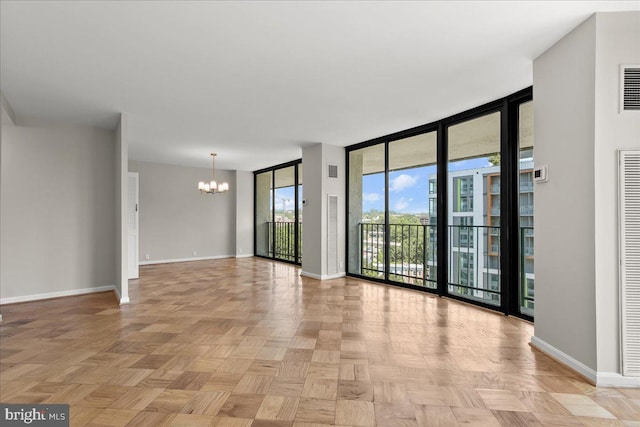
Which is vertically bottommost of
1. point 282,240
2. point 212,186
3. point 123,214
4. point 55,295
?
point 55,295

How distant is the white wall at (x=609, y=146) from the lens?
2.24 meters

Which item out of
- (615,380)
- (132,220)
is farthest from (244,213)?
(615,380)

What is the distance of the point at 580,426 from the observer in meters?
1.80

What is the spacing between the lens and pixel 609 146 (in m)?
2.27

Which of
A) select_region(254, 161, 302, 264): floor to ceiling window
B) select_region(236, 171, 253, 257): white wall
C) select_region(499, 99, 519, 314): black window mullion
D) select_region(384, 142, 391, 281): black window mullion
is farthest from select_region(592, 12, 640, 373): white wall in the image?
select_region(236, 171, 253, 257): white wall

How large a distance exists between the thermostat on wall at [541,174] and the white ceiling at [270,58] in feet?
3.28

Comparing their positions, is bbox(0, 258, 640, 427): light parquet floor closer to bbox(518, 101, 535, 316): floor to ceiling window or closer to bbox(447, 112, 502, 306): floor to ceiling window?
bbox(518, 101, 535, 316): floor to ceiling window

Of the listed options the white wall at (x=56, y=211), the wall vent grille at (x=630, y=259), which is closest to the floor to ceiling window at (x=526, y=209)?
the wall vent grille at (x=630, y=259)

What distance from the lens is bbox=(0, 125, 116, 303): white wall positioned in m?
4.53

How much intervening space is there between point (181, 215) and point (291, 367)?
7.18 metres

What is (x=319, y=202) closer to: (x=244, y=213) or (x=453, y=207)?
(x=453, y=207)

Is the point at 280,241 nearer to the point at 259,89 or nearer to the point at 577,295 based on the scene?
the point at 259,89

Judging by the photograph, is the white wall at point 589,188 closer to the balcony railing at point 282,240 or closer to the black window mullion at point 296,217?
the black window mullion at point 296,217

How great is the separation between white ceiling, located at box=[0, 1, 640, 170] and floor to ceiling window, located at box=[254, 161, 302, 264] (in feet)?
11.1
